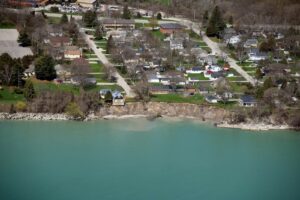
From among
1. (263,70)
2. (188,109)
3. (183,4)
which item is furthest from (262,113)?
(183,4)

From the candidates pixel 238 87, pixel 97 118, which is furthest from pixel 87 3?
pixel 97 118

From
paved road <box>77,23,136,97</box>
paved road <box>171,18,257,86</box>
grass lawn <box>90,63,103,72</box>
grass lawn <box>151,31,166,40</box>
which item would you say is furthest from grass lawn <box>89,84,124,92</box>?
grass lawn <box>151,31,166,40</box>

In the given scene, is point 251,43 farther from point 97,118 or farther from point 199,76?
point 97,118

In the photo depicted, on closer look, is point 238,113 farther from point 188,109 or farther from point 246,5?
point 246,5

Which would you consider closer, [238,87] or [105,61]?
[238,87]

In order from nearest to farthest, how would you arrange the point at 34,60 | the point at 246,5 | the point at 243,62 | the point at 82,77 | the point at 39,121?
1. the point at 39,121
2. the point at 82,77
3. the point at 34,60
4. the point at 243,62
5. the point at 246,5

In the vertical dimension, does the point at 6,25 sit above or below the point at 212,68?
above

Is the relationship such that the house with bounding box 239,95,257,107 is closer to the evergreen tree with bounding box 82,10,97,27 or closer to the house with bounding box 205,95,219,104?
the house with bounding box 205,95,219,104
